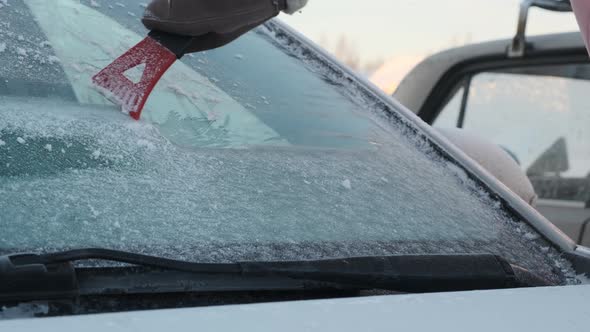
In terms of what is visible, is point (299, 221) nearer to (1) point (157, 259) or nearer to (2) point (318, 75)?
(1) point (157, 259)

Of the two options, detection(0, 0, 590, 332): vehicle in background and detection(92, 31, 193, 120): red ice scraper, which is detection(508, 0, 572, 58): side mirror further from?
detection(92, 31, 193, 120): red ice scraper

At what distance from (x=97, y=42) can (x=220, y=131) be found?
275mm

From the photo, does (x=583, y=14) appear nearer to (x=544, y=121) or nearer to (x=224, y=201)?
(x=224, y=201)

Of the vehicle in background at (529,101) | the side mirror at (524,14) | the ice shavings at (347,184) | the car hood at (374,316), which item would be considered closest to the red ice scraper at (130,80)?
the ice shavings at (347,184)

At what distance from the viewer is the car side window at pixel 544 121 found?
3816 mm

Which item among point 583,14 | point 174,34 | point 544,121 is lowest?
point 544,121

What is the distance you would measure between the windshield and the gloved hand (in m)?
0.21

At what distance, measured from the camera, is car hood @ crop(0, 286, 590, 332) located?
3.42 feet

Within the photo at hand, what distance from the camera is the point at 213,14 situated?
1334 millimetres

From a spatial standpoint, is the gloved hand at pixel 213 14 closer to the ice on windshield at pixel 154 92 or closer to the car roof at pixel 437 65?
the ice on windshield at pixel 154 92

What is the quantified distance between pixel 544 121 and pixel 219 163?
272 centimetres

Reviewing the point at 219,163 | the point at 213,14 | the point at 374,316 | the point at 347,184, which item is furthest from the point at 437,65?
the point at 374,316

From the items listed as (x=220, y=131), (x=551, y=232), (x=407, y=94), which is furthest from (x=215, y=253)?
(x=407, y=94)

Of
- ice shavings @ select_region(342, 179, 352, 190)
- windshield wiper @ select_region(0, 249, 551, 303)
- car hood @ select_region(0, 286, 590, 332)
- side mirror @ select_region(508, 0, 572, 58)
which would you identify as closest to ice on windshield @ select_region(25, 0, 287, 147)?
ice shavings @ select_region(342, 179, 352, 190)
